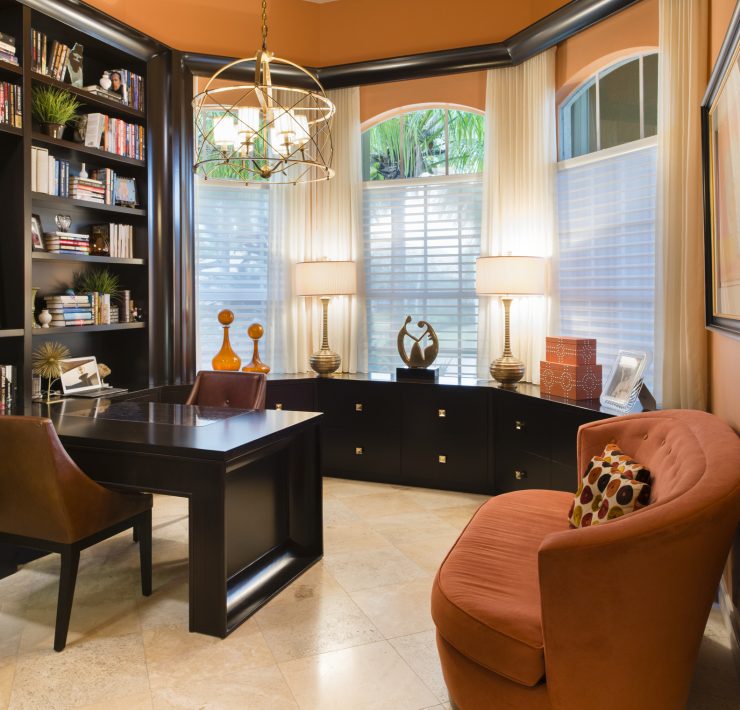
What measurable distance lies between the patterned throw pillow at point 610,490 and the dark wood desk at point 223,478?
131cm

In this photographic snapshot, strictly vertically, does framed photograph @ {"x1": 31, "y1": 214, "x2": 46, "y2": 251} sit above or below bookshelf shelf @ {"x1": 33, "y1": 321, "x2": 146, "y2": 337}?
above

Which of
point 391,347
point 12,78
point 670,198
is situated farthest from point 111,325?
point 670,198

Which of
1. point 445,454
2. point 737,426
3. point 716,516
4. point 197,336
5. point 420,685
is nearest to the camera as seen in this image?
point 716,516

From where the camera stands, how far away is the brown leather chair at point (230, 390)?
12.7 ft

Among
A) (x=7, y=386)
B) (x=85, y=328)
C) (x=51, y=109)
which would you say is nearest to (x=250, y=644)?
(x=7, y=386)

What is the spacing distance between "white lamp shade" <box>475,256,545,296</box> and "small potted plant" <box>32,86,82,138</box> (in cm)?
267

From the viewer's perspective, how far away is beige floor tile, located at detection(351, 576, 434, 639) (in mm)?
2699

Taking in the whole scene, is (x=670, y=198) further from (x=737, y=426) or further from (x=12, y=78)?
(x=12, y=78)

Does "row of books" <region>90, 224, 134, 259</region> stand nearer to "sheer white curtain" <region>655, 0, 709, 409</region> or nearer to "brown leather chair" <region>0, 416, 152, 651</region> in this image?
"brown leather chair" <region>0, 416, 152, 651</region>

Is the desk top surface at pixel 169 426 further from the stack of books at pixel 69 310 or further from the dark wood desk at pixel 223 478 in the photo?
the stack of books at pixel 69 310

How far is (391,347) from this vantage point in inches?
209

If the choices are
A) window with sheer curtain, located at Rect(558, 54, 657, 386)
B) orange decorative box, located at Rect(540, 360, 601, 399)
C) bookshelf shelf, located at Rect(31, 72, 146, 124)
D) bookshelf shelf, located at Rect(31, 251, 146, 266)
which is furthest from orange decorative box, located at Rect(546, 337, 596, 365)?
bookshelf shelf, located at Rect(31, 72, 146, 124)

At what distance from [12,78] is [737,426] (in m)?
3.85

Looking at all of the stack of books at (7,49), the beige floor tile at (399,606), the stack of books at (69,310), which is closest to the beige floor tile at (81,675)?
the beige floor tile at (399,606)
